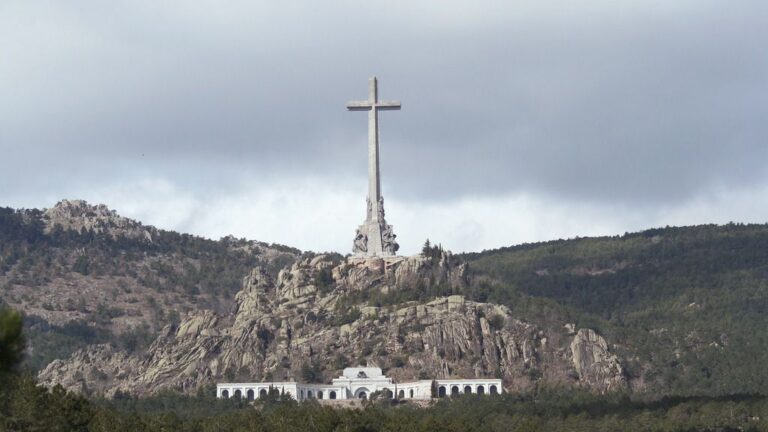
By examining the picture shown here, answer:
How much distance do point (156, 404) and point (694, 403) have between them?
165 ft

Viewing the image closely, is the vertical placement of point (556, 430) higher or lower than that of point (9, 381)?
higher

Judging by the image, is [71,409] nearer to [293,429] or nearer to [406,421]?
[293,429]

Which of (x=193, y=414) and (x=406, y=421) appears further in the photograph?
(x=193, y=414)

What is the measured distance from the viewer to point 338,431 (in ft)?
463

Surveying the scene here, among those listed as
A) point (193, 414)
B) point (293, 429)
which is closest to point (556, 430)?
point (293, 429)

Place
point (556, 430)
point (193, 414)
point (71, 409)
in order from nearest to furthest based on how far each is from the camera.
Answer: point (71, 409), point (556, 430), point (193, 414)

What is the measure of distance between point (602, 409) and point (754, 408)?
14531mm

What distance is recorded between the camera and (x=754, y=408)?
167 meters

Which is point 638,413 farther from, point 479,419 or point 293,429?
point 293,429

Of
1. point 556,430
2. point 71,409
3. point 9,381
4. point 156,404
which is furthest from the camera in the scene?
point 156,404

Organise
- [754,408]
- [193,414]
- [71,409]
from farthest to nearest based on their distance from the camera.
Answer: [193,414]
[754,408]
[71,409]

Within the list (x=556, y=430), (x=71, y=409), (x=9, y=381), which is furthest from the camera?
(x=556, y=430)

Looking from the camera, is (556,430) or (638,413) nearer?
(556,430)

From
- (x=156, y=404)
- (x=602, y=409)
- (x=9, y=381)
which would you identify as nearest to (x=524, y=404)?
(x=602, y=409)
